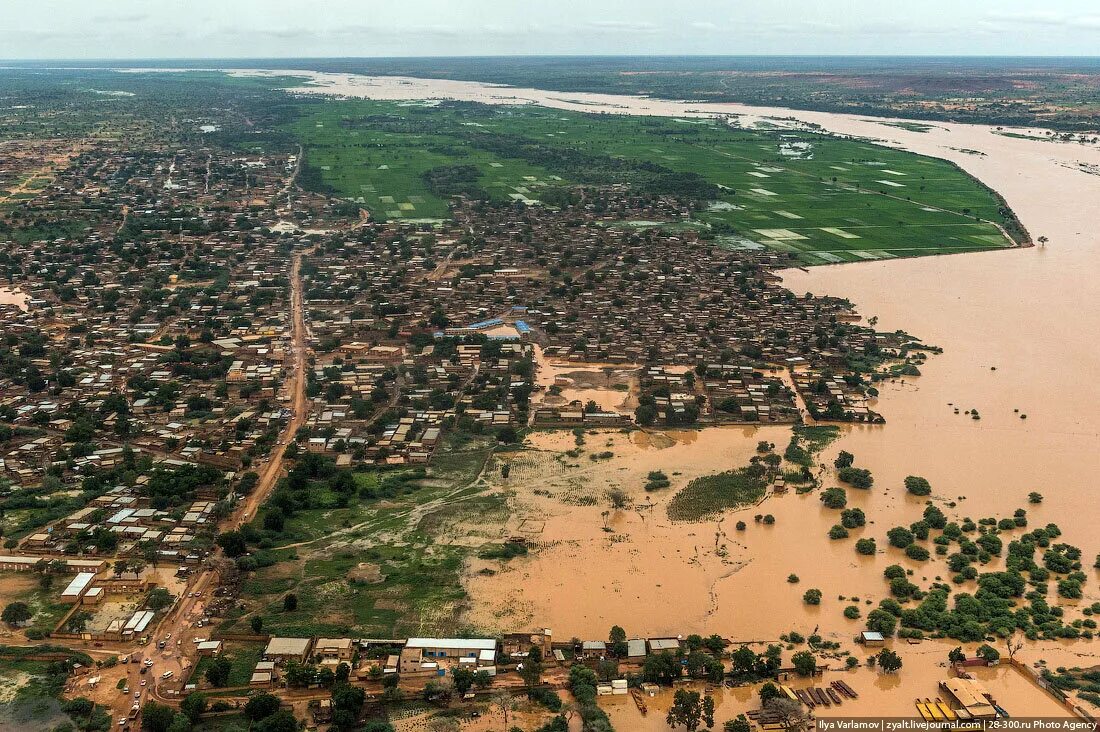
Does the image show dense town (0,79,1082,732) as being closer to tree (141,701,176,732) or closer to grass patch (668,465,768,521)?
tree (141,701,176,732)

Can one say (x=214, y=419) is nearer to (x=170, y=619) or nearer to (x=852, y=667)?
(x=170, y=619)

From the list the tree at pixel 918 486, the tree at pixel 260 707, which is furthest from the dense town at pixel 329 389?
the tree at pixel 918 486

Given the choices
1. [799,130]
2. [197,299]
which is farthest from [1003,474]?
[799,130]

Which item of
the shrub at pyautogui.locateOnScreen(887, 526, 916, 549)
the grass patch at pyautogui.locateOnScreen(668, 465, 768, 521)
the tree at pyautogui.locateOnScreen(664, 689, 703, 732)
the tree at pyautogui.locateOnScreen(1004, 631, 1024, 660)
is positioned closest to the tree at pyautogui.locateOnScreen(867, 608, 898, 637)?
the tree at pyautogui.locateOnScreen(1004, 631, 1024, 660)

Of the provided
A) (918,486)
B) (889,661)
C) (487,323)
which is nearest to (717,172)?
(487,323)

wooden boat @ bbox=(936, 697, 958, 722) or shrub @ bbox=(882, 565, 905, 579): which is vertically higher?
shrub @ bbox=(882, 565, 905, 579)
